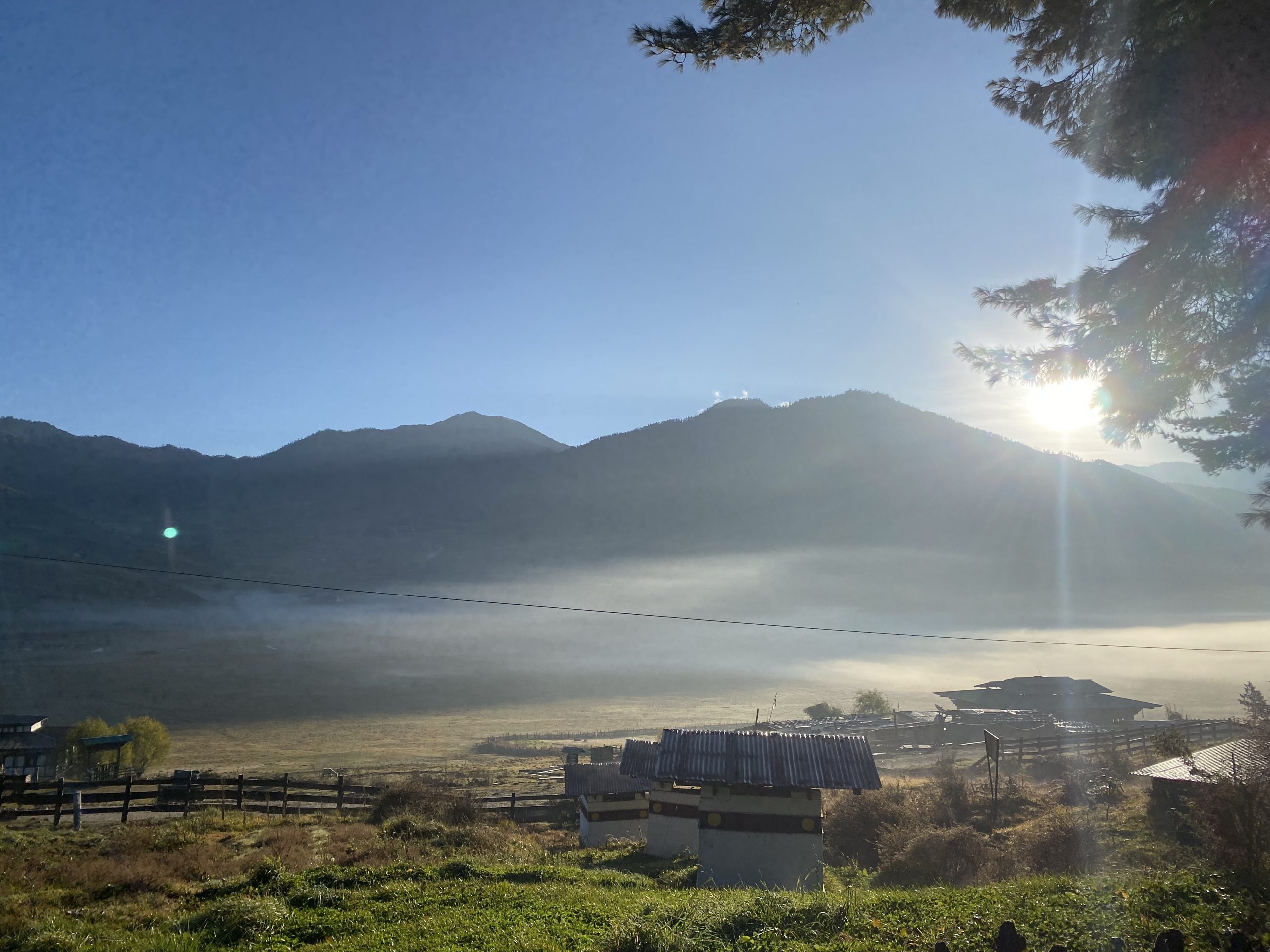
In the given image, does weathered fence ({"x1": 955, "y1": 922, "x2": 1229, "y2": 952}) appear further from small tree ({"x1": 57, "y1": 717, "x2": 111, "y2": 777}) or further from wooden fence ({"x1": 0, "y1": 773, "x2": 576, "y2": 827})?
small tree ({"x1": 57, "y1": 717, "x2": 111, "y2": 777})

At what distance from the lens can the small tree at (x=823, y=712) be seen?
3329 inches

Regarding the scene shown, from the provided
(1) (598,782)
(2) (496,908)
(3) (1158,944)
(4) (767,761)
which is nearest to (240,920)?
(2) (496,908)

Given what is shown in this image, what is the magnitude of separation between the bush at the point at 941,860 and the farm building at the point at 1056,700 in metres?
57.6

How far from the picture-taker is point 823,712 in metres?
89.8

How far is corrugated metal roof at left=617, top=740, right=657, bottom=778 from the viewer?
89.9 ft

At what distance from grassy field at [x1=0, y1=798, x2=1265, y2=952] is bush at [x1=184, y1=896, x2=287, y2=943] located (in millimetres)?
29

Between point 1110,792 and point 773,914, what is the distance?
25.0m

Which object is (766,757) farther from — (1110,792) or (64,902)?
(1110,792)

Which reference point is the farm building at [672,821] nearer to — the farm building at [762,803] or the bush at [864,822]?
the bush at [864,822]

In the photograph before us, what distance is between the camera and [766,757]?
19.5m

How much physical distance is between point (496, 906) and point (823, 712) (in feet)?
279

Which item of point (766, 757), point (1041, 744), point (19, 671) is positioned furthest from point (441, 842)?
point (19, 671)

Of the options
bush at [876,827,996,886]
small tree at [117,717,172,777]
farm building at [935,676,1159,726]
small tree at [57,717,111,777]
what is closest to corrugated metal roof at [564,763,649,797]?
bush at [876,827,996,886]

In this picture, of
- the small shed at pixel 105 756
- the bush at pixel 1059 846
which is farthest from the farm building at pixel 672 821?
the small shed at pixel 105 756
